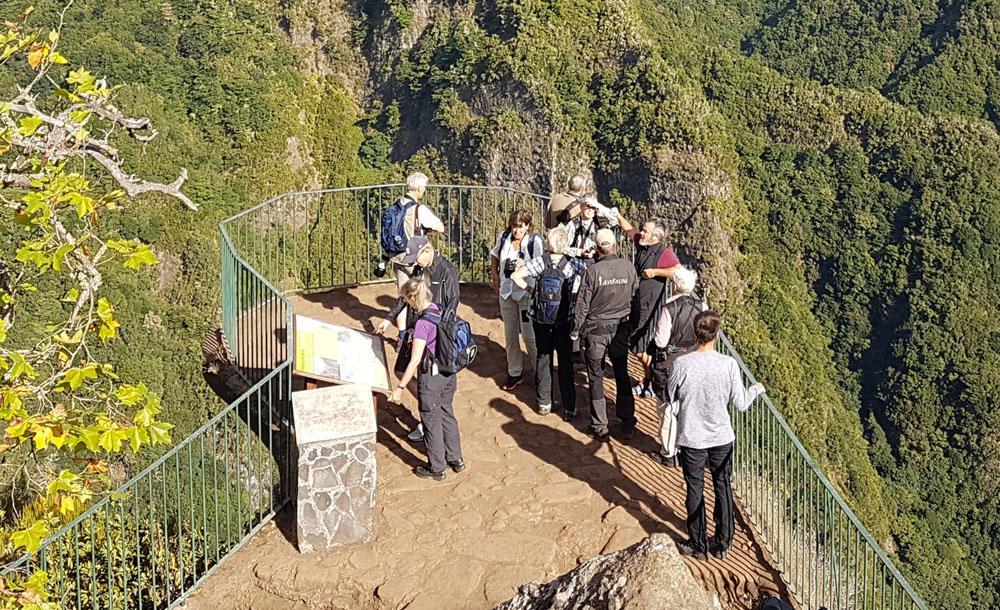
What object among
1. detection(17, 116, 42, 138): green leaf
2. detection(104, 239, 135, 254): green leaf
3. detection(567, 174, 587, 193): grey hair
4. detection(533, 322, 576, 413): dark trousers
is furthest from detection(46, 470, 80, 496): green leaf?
detection(567, 174, 587, 193): grey hair

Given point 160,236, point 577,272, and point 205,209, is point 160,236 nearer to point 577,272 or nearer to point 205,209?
point 205,209

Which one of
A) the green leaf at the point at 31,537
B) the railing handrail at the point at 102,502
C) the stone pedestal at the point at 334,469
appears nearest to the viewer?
the green leaf at the point at 31,537

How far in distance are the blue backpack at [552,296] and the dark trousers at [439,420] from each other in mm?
966

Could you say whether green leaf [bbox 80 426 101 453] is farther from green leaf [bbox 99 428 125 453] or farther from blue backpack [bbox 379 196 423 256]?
blue backpack [bbox 379 196 423 256]

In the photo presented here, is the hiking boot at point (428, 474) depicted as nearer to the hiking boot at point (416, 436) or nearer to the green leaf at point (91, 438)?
the hiking boot at point (416, 436)

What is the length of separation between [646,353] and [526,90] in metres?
43.1

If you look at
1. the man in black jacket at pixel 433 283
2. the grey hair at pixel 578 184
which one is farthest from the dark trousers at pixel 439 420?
the grey hair at pixel 578 184

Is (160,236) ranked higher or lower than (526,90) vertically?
lower

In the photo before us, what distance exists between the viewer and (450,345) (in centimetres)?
762

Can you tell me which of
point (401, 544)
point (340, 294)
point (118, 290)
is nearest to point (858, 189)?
point (118, 290)

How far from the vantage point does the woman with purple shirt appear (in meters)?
7.61

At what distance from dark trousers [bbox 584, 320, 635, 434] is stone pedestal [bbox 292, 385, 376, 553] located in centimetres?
184

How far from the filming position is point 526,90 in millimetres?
50344

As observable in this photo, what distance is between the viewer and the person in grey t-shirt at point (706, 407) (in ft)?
22.1
